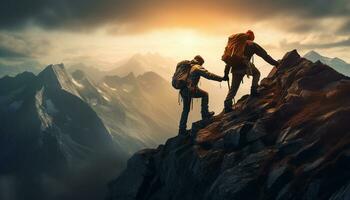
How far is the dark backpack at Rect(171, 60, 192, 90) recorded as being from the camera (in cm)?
3381

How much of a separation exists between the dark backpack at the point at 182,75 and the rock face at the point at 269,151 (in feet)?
12.0

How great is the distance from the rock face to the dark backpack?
367cm

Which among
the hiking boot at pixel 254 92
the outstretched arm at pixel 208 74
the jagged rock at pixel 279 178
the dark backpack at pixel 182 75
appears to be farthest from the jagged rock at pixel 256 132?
the dark backpack at pixel 182 75

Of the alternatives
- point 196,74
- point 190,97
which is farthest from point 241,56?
point 190,97

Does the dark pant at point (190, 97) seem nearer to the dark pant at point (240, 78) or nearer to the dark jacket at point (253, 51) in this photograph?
the dark pant at point (240, 78)

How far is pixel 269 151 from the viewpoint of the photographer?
2525cm

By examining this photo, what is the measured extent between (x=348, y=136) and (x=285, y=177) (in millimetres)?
3969

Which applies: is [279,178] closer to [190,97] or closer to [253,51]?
[253,51]

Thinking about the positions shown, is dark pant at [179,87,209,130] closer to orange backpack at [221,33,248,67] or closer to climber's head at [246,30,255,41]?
orange backpack at [221,33,248,67]

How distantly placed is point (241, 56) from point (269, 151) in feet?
28.9

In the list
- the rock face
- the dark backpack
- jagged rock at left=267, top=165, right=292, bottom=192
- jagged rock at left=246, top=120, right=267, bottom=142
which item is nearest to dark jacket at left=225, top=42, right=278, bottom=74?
the rock face

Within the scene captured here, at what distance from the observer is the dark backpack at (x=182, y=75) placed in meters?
33.8

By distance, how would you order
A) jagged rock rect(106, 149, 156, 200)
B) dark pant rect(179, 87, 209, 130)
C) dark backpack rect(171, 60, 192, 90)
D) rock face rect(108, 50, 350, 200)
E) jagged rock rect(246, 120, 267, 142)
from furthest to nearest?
jagged rock rect(106, 149, 156, 200) < dark backpack rect(171, 60, 192, 90) < dark pant rect(179, 87, 209, 130) < jagged rock rect(246, 120, 267, 142) < rock face rect(108, 50, 350, 200)

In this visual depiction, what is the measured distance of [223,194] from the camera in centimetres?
2458
